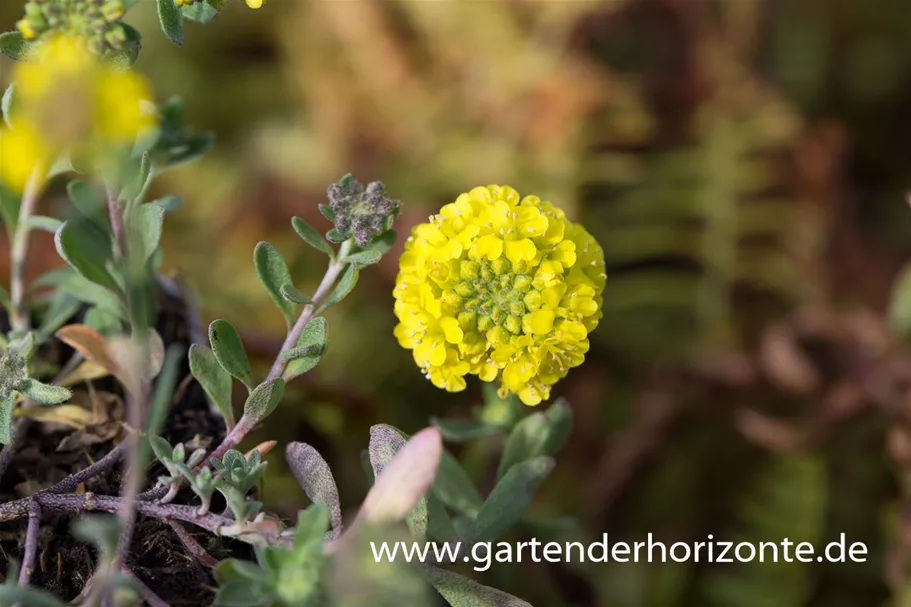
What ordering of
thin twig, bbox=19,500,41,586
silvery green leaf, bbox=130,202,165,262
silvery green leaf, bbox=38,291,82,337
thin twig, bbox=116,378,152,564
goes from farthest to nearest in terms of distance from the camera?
silvery green leaf, bbox=38,291,82,337 → silvery green leaf, bbox=130,202,165,262 → thin twig, bbox=19,500,41,586 → thin twig, bbox=116,378,152,564

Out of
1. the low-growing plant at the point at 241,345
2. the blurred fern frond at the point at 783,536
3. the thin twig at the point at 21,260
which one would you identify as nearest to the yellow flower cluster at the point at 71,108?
the low-growing plant at the point at 241,345

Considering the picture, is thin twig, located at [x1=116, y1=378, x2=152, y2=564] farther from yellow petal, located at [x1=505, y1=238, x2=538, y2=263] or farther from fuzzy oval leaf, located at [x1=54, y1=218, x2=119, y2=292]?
yellow petal, located at [x1=505, y1=238, x2=538, y2=263]

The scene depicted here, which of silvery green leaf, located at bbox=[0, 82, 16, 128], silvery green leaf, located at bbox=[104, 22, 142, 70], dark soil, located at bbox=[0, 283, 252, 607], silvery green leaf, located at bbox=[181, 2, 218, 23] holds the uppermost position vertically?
silvery green leaf, located at bbox=[181, 2, 218, 23]

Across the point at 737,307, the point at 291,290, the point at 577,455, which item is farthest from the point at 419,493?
the point at 737,307

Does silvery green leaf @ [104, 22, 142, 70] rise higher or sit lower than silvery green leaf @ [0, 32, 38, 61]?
higher

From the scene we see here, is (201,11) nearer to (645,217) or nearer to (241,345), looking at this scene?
(241,345)

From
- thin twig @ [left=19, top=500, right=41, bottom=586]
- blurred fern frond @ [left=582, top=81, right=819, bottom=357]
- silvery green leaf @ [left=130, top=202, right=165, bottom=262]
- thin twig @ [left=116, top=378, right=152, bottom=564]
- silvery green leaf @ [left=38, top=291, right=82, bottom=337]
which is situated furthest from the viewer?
blurred fern frond @ [left=582, top=81, right=819, bottom=357]

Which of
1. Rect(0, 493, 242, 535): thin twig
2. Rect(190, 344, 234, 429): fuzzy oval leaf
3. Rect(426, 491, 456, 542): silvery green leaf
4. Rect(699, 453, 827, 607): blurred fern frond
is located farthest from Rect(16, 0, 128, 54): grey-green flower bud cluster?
Rect(699, 453, 827, 607): blurred fern frond

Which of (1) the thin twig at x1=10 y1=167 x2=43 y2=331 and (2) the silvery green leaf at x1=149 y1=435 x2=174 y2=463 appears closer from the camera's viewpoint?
(2) the silvery green leaf at x1=149 y1=435 x2=174 y2=463
